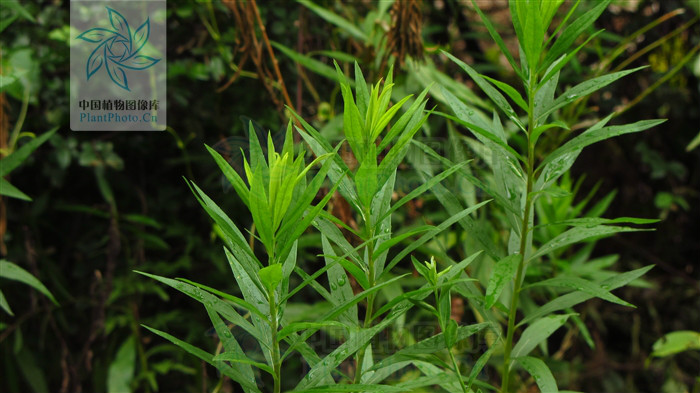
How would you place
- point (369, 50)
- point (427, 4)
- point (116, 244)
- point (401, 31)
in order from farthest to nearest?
point (427, 4), point (116, 244), point (369, 50), point (401, 31)

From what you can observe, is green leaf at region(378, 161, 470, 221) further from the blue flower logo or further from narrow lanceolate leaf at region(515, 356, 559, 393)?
the blue flower logo

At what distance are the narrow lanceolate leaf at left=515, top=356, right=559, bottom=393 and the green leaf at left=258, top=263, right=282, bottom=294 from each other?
0.23 m

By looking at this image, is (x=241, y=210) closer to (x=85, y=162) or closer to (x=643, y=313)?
(x=85, y=162)

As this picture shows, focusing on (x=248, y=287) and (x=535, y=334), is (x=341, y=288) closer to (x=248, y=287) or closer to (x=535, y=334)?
(x=248, y=287)

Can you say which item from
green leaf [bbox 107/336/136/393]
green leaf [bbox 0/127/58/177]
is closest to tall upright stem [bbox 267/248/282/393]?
green leaf [bbox 0/127/58/177]

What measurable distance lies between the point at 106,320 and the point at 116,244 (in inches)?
5.5

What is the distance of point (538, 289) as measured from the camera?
3.32 feet

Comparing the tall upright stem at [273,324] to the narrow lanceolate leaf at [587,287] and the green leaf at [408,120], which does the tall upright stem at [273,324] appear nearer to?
the green leaf at [408,120]

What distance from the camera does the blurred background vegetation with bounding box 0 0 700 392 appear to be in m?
1.05

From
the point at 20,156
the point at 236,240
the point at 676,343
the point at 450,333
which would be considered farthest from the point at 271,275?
the point at 676,343

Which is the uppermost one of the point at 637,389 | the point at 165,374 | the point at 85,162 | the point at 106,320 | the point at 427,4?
the point at 427,4

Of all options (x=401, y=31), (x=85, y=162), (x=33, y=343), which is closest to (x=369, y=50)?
(x=401, y=31)

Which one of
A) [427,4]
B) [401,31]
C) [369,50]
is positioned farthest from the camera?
[427,4]

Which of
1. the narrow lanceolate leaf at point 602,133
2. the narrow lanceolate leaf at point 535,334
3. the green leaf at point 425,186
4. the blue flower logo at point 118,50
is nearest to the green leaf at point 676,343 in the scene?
the narrow lanceolate leaf at point 535,334
